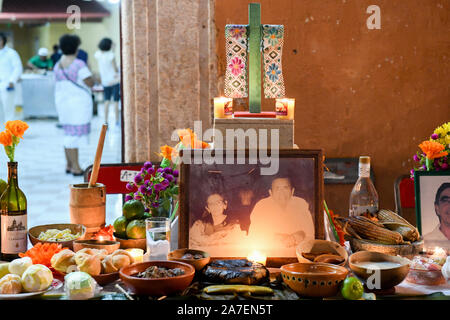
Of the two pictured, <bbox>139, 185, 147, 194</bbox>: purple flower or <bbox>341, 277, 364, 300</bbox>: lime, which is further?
<bbox>139, 185, 147, 194</bbox>: purple flower

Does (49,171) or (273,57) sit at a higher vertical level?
(273,57)

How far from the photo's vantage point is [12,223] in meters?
1.79

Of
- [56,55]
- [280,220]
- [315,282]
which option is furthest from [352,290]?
[56,55]

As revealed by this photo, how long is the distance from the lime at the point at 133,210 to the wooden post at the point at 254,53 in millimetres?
519

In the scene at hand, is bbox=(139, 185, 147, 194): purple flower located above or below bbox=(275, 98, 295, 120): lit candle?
below

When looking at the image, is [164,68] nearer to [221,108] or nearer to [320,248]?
[221,108]

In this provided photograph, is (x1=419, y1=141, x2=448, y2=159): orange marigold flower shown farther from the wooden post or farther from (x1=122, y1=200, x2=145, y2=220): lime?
(x1=122, y1=200, x2=145, y2=220): lime

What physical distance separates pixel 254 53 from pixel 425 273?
0.88 metres

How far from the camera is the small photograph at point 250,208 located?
1679 millimetres

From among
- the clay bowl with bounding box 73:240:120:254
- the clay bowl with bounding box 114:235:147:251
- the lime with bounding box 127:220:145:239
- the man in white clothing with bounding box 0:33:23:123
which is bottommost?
the clay bowl with bounding box 114:235:147:251

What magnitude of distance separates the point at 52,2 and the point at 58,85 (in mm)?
5313

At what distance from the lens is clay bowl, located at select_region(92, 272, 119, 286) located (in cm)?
150

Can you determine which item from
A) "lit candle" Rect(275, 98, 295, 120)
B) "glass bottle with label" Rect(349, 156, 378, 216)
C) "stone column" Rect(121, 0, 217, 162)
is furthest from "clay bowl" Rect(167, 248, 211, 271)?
"stone column" Rect(121, 0, 217, 162)

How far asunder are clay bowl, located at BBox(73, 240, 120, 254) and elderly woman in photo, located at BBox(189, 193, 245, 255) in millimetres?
239
